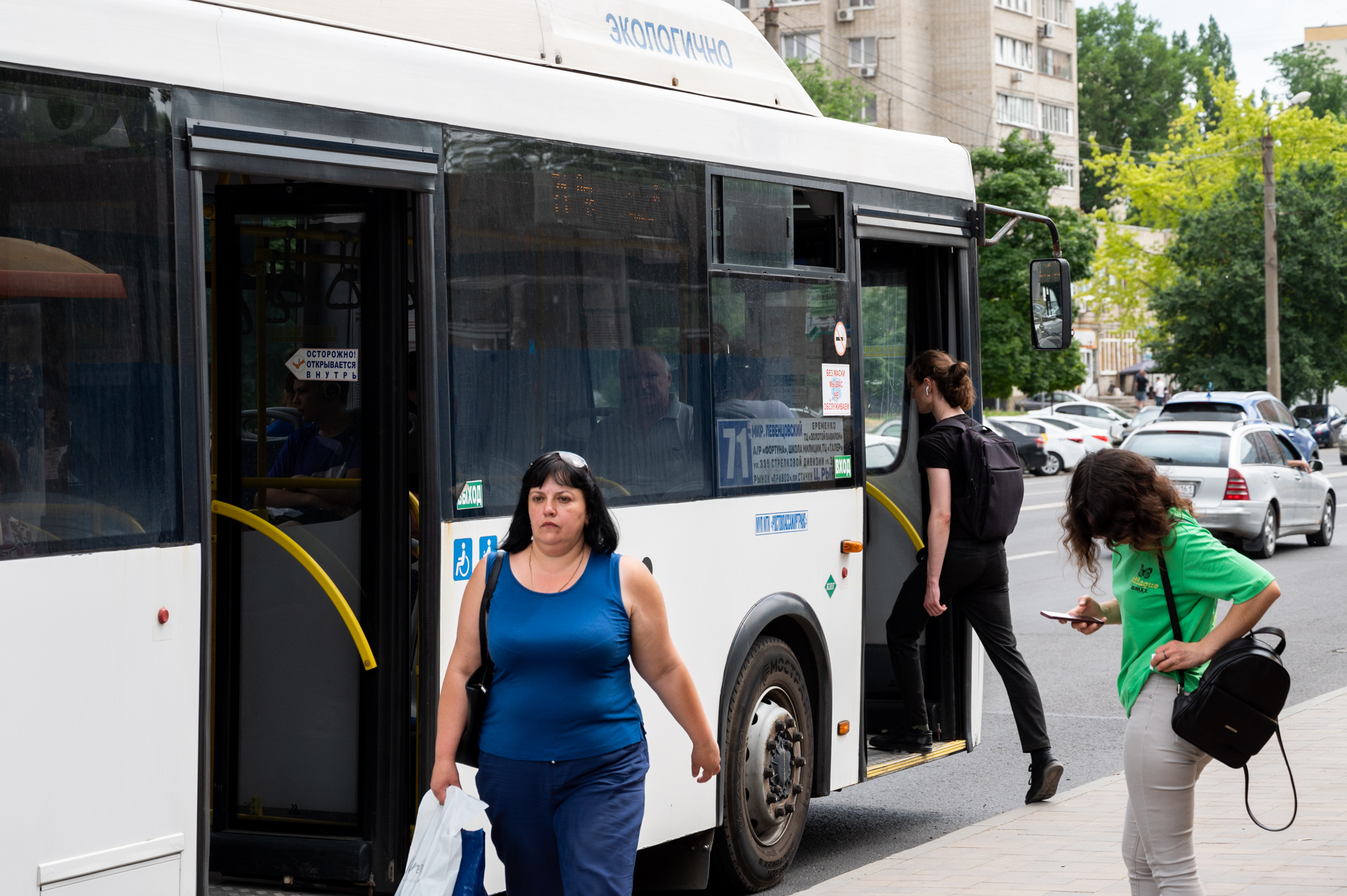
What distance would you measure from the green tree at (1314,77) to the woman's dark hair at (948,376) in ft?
304

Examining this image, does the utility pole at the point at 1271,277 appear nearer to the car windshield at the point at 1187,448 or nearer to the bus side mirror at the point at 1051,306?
the car windshield at the point at 1187,448

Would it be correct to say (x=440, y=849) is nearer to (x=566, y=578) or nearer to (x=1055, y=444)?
(x=566, y=578)

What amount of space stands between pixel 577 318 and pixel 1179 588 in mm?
2043

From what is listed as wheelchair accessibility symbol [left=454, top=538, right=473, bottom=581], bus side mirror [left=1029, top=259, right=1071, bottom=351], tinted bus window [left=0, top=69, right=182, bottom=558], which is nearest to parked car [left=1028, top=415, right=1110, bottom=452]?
bus side mirror [left=1029, top=259, right=1071, bottom=351]

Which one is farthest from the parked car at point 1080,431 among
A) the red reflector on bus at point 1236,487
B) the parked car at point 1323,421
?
the red reflector on bus at point 1236,487

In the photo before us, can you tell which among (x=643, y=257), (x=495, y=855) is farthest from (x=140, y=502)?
(x=643, y=257)

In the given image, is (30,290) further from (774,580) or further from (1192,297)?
(1192,297)

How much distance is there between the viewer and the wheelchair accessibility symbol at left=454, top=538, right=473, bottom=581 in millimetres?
4941

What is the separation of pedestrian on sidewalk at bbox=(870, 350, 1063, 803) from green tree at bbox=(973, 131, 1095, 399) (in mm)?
34162

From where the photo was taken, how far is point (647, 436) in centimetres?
572

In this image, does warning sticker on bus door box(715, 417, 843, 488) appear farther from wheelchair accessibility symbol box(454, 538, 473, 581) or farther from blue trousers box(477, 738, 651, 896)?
blue trousers box(477, 738, 651, 896)

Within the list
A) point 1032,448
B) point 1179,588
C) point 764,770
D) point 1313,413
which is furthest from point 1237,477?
point 1313,413

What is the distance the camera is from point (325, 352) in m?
5.04

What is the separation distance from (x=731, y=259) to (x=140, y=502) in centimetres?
271
